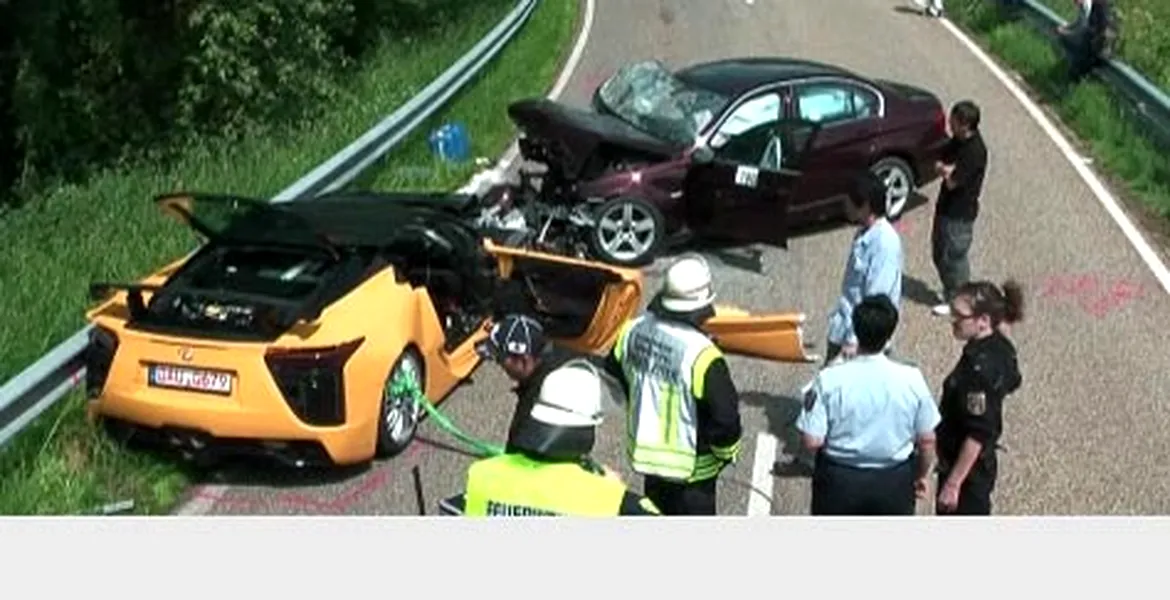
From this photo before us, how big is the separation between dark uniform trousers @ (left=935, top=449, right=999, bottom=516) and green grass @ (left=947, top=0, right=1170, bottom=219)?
26.1ft

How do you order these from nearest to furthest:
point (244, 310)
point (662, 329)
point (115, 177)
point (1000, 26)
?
point (662, 329) < point (244, 310) < point (115, 177) < point (1000, 26)

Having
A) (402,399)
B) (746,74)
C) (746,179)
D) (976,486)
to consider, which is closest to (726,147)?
(746,179)

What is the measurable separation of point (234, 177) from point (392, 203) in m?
4.51

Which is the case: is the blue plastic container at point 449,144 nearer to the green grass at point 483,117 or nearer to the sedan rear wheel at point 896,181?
the green grass at point 483,117

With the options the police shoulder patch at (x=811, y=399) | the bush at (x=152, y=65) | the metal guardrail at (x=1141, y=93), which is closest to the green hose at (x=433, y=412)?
the police shoulder patch at (x=811, y=399)

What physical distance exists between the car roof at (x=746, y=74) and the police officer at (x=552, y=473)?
29.6 ft

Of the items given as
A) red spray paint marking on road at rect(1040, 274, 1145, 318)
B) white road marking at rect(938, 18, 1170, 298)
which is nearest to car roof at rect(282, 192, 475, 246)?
red spray paint marking on road at rect(1040, 274, 1145, 318)

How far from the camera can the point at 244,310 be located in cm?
888

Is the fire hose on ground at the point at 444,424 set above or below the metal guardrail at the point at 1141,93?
below

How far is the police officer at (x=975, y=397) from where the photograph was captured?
24.3 feet

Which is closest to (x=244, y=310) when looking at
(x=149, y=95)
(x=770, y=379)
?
(x=770, y=379)

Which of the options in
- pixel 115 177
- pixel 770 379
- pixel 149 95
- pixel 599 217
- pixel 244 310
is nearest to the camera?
pixel 244 310

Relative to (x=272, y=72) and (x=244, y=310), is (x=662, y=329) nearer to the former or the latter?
(x=244, y=310)

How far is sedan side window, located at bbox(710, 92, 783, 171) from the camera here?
13.4 m
